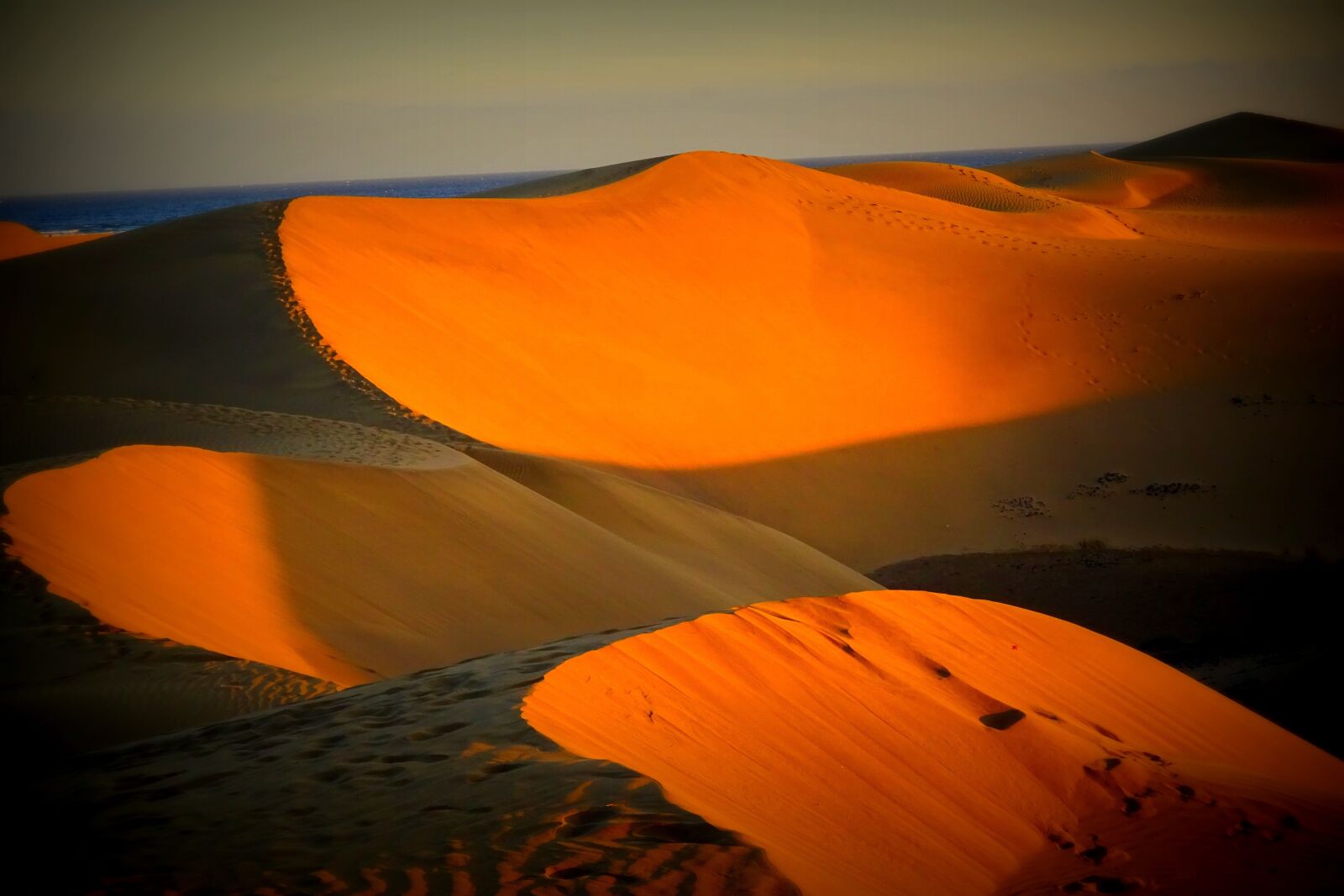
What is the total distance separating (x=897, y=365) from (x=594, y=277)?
5507mm

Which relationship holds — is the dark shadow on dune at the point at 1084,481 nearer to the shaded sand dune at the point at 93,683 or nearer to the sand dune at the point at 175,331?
the sand dune at the point at 175,331

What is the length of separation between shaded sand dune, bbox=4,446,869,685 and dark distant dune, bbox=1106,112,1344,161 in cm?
5551

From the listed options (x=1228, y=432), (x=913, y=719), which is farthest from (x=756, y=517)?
(x=913, y=719)

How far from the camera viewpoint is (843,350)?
1945 cm

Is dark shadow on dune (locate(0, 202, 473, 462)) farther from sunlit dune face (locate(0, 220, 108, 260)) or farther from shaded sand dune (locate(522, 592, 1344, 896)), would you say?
sunlit dune face (locate(0, 220, 108, 260))

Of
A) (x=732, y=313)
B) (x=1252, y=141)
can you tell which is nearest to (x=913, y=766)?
(x=732, y=313)

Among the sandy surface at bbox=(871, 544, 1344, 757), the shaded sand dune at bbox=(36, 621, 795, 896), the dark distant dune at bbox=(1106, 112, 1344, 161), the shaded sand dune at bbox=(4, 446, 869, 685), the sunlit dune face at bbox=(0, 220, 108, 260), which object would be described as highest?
the dark distant dune at bbox=(1106, 112, 1344, 161)

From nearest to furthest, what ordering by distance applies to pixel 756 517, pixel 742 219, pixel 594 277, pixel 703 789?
pixel 703 789 → pixel 756 517 → pixel 594 277 → pixel 742 219

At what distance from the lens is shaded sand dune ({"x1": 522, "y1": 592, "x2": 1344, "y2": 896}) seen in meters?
3.59

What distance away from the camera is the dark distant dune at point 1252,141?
54625 millimetres

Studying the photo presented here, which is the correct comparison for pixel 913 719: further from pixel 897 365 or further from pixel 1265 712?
pixel 897 365

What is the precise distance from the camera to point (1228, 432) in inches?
662

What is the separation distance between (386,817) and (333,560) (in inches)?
166

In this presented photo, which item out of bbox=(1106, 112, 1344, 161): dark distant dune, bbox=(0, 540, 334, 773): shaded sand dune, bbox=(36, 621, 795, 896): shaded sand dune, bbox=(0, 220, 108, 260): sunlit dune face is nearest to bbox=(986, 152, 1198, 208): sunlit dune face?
bbox=(1106, 112, 1344, 161): dark distant dune
